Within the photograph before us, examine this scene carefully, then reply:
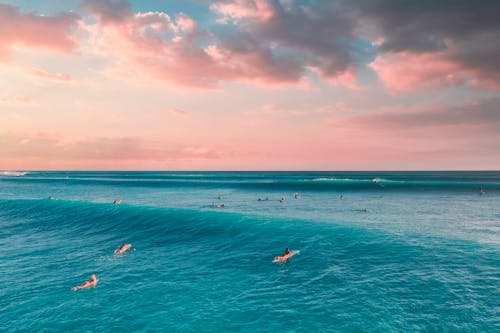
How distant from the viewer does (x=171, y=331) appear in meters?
13.7

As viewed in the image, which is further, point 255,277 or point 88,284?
point 255,277

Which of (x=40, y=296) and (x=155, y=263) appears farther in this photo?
(x=155, y=263)

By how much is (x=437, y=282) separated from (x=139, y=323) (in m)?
18.1

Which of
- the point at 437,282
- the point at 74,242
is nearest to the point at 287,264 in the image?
the point at 437,282

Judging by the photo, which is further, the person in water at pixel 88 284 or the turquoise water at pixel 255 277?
the person in water at pixel 88 284

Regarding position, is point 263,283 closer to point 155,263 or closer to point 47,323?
point 155,263

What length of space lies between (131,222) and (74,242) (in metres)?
7.53

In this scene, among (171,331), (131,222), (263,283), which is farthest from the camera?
(131,222)

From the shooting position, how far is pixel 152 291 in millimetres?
17969

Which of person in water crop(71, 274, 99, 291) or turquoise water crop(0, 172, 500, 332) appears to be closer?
turquoise water crop(0, 172, 500, 332)

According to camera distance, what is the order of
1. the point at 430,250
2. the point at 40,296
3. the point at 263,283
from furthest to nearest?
the point at 430,250 → the point at 263,283 → the point at 40,296

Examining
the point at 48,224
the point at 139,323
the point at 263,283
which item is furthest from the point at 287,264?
the point at 48,224

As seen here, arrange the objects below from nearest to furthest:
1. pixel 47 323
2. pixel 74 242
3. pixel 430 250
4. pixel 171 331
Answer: pixel 171 331
pixel 47 323
pixel 430 250
pixel 74 242

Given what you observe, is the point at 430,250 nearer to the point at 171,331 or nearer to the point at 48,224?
the point at 171,331
